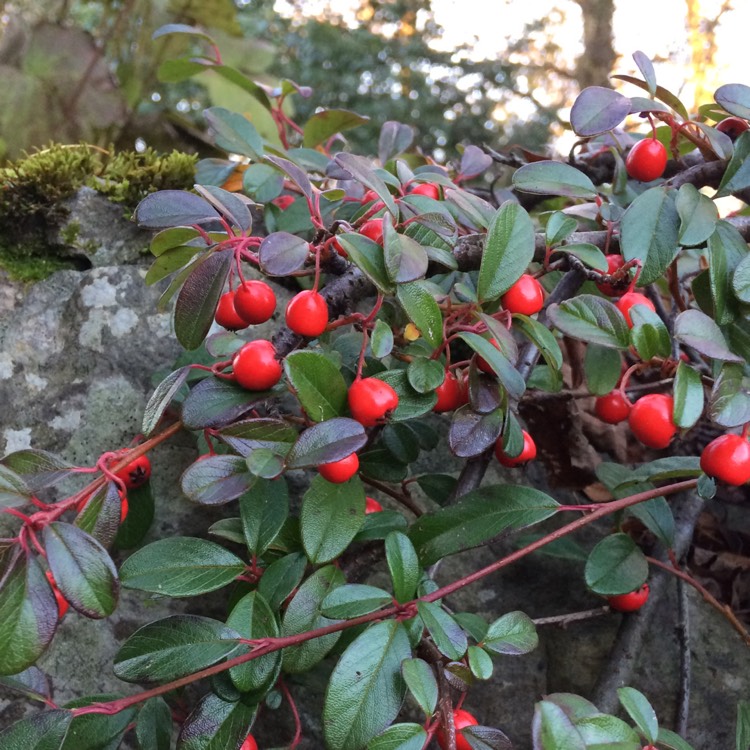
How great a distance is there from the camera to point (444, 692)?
65cm

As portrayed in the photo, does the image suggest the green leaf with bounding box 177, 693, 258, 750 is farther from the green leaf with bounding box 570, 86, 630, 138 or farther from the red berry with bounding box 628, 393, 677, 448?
the green leaf with bounding box 570, 86, 630, 138

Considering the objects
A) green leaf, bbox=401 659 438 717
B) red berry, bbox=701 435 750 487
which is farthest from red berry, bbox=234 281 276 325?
red berry, bbox=701 435 750 487

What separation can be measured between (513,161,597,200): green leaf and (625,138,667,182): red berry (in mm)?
85

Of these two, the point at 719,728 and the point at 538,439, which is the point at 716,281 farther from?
the point at 719,728

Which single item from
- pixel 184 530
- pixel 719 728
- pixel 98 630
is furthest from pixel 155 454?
pixel 719 728

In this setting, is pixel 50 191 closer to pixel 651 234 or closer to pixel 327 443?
pixel 327 443

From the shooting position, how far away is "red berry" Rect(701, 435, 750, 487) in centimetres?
67

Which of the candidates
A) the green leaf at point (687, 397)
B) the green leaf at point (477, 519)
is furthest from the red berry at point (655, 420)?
the green leaf at point (477, 519)

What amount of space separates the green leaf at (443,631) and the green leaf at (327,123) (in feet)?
2.82

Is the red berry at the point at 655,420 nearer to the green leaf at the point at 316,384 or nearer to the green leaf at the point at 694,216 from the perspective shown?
the green leaf at the point at 694,216

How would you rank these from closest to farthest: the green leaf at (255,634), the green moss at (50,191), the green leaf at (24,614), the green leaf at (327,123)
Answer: the green leaf at (24,614), the green leaf at (255,634), the green moss at (50,191), the green leaf at (327,123)

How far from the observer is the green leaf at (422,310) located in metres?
0.66

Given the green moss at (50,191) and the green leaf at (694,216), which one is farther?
the green moss at (50,191)

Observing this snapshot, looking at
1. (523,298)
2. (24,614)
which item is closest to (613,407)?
(523,298)
